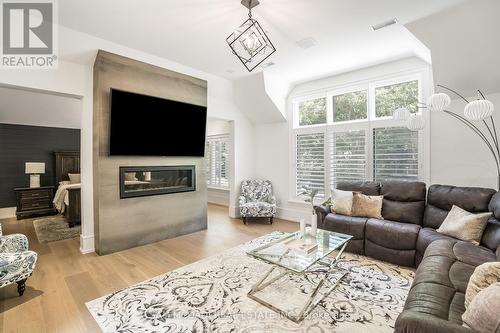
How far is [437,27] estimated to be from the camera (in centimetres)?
284

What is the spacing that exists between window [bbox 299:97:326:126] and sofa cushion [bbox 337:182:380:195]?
155cm

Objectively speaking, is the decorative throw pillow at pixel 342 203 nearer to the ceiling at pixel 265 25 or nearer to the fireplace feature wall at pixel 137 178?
the ceiling at pixel 265 25

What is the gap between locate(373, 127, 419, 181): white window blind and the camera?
3922 millimetres

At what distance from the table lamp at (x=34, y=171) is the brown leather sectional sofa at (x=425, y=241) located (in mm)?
6536

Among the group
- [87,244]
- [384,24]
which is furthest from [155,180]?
[384,24]

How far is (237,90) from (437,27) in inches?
137

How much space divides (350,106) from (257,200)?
9.25ft

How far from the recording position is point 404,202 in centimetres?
352

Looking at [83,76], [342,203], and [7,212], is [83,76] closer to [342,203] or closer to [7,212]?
[342,203]

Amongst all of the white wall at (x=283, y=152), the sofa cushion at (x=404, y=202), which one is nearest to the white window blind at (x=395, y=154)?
the sofa cushion at (x=404, y=202)

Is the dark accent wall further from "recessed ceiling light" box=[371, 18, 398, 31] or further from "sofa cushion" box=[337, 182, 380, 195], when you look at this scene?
"recessed ceiling light" box=[371, 18, 398, 31]

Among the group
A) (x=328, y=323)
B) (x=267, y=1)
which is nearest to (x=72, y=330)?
(x=328, y=323)

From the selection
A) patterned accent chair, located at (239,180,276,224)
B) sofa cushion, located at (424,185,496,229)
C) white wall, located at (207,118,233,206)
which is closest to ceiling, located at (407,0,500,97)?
sofa cushion, located at (424,185,496,229)

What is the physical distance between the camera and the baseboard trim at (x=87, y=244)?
138 inches
